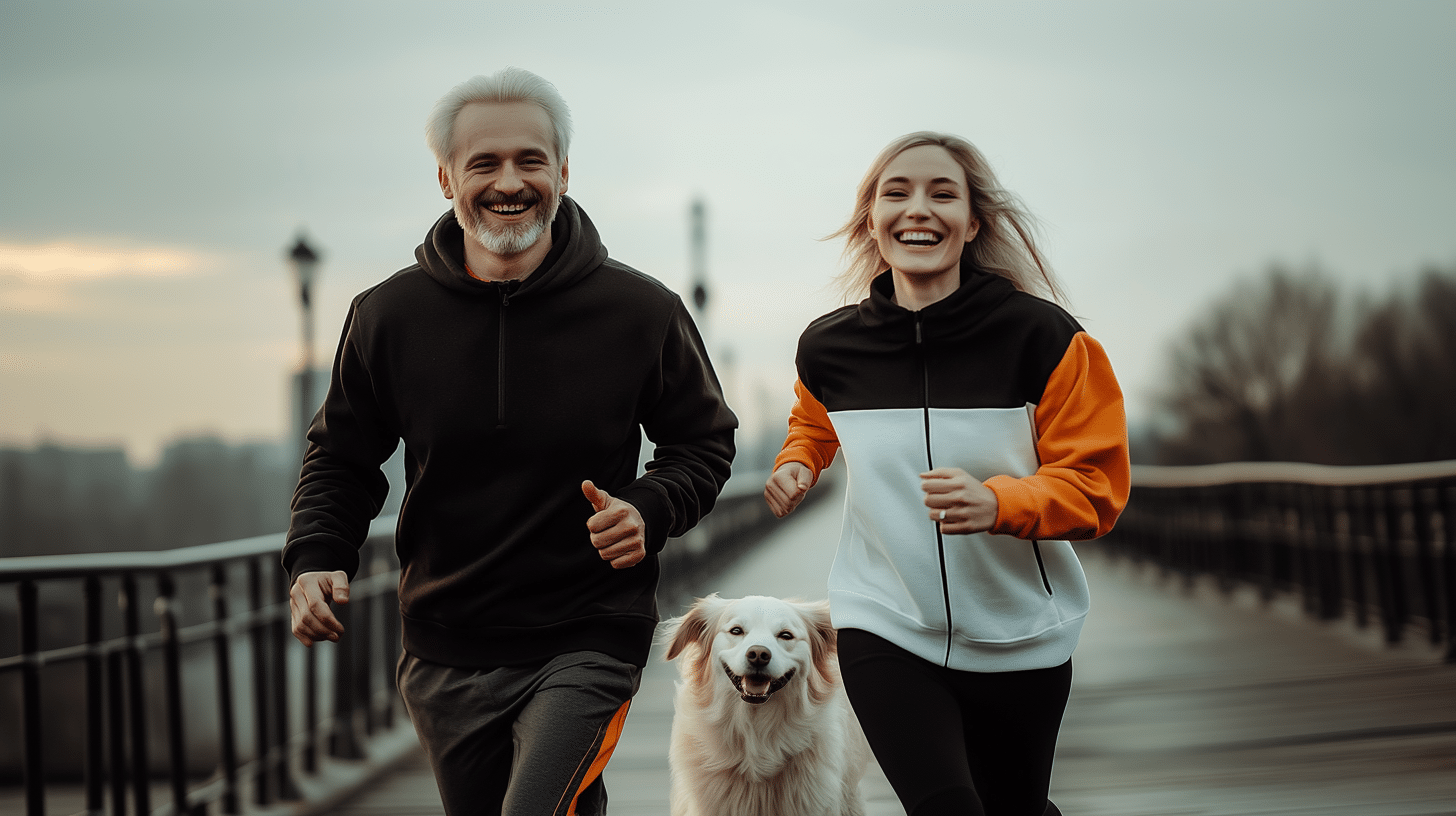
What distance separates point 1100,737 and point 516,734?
15.7 feet

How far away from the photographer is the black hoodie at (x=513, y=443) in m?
2.60

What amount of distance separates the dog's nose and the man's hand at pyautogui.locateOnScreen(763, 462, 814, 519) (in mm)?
540

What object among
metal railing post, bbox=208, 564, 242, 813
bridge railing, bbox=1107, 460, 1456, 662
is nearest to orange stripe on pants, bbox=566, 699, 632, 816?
metal railing post, bbox=208, 564, 242, 813

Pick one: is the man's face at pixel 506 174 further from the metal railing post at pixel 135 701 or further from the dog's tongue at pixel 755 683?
the metal railing post at pixel 135 701

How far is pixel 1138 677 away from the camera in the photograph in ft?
27.8

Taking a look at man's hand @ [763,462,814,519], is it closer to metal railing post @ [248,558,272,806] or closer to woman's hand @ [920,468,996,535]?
woman's hand @ [920,468,996,535]

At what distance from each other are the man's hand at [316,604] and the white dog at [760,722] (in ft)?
3.75

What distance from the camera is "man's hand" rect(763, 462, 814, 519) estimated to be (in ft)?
9.36

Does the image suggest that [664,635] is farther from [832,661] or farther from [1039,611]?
[1039,611]

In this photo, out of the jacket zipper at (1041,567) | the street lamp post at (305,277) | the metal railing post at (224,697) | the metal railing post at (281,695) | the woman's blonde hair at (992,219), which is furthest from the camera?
the street lamp post at (305,277)

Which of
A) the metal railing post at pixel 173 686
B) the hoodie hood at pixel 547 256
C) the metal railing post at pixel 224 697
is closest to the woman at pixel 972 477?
the hoodie hood at pixel 547 256

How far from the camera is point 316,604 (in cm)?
253

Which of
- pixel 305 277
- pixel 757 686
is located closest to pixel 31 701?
pixel 757 686

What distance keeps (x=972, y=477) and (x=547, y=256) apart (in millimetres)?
964
